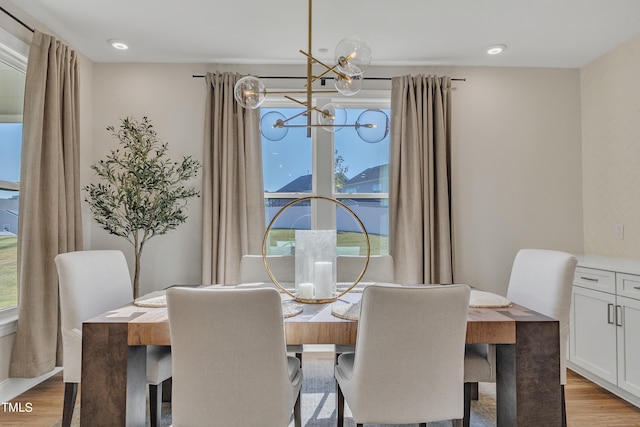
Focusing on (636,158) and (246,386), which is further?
(636,158)

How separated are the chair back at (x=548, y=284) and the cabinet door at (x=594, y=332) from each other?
88cm

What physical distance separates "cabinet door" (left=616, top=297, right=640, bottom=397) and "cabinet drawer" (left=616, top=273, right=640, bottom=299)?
0.04 m

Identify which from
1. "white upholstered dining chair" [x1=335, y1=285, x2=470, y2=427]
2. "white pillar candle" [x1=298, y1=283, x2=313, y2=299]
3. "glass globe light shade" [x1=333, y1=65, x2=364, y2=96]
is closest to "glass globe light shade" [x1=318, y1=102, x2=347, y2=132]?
"glass globe light shade" [x1=333, y1=65, x2=364, y2=96]

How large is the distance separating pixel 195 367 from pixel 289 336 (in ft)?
1.28

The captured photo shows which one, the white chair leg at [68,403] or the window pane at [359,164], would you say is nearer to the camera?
the white chair leg at [68,403]

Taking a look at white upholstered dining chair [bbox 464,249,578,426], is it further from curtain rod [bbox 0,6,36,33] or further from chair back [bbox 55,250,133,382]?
curtain rod [bbox 0,6,36,33]

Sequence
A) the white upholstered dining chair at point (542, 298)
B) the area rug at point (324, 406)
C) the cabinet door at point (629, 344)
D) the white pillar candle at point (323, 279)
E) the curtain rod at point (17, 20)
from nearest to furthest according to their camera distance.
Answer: the white upholstered dining chair at point (542, 298), the white pillar candle at point (323, 279), the area rug at point (324, 406), the cabinet door at point (629, 344), the curtain rod at point (17, 20)

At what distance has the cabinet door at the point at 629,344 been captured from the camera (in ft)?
7.81

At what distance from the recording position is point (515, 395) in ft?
5.08

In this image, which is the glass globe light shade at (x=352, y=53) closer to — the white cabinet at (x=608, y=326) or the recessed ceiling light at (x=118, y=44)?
the white cabinet at (x=608, y=326)

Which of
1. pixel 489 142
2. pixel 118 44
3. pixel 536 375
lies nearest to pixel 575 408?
pixel 536 375

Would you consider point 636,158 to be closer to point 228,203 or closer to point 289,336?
point 289,336

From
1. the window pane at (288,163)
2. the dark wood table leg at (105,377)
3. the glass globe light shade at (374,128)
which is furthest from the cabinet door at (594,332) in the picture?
the dark wood table leg at (105,377)

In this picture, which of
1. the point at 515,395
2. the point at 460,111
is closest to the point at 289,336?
the point at 515,395
